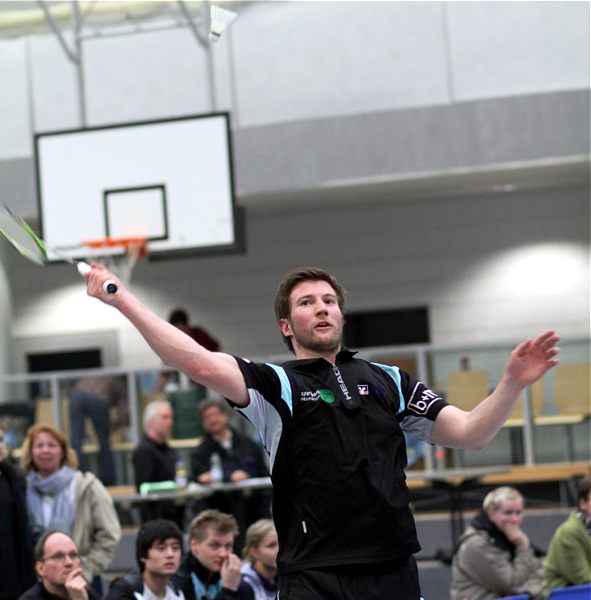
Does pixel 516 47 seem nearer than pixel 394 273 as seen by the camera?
Yes

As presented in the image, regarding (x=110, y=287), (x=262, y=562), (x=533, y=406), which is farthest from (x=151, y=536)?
(x=533, y=406)

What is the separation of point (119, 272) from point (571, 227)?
7.31 metres

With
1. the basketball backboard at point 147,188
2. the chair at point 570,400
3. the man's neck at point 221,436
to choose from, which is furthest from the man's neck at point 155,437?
the chair at point 570,400

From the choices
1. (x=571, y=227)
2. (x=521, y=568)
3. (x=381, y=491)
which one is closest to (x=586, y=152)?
(x=571, y=227)

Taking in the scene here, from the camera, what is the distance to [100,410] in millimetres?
11383

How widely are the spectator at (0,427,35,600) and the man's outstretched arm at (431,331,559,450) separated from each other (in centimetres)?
374

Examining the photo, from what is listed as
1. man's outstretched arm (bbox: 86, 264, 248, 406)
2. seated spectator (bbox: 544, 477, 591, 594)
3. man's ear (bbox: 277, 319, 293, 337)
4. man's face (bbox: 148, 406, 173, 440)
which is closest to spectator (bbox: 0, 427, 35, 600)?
man's face (bbox: 148, 406, 173, 440)

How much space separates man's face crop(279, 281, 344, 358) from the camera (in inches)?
131

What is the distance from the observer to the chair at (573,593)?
19.8 feet

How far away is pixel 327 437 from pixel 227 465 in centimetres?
622

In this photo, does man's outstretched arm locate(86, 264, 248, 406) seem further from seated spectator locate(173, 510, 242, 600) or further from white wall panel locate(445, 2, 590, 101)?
white wall panel locate(445, 2, 590, 101)

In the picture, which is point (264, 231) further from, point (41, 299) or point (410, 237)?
point (41, 299)

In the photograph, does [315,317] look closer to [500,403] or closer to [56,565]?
[500,403]

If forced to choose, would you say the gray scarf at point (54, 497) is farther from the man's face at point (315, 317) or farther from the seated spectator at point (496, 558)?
the man's face at point (315, 317)
